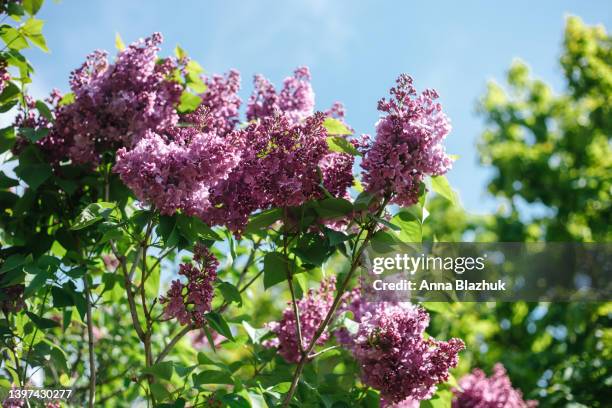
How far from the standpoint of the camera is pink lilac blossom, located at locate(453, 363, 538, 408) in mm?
3805

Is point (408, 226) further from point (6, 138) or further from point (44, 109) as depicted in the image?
point (6, 138)

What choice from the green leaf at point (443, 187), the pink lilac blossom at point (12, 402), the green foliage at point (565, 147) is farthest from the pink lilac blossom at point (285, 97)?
the green foliage at point (565, 147)

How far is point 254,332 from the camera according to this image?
3180 mm

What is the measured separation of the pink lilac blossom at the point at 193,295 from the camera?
98.5 inches

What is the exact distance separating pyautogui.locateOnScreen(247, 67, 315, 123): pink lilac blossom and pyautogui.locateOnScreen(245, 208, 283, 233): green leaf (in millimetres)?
870

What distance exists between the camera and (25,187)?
3.30 meters

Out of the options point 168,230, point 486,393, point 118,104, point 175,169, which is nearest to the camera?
point 175,169

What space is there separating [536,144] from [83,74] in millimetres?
15697

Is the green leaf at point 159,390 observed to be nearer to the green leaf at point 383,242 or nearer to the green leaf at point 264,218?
the green leaf at point 264,218

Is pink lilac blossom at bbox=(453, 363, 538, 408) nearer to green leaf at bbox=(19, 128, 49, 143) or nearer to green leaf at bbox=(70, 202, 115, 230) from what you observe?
green leaf at bbox=(70, 202, 115, 230)

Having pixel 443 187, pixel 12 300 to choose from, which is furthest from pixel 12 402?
pixel 443 187

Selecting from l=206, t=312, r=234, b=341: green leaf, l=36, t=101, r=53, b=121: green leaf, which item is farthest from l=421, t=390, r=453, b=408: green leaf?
l=36, t=101, r=53, b=121: green leaf

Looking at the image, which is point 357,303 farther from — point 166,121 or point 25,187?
point 25,187

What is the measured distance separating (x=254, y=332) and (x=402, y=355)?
86 centimetres
